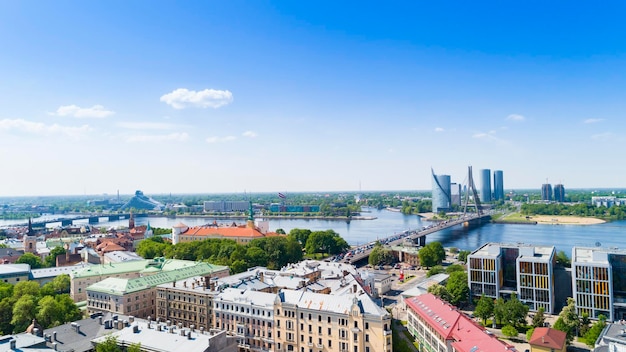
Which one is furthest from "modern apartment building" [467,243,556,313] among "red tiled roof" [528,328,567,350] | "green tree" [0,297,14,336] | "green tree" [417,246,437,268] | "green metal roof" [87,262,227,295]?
"green tree" [0,297,14,336]

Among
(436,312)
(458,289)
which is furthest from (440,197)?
(436,312)

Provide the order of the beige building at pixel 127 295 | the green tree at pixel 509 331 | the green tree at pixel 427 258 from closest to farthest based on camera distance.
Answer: the green tree at pixel 509 331
the beige building at pixel 127 295
the green tree at pixel 427 258

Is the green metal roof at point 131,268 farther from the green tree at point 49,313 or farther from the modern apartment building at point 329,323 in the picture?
the modern apartment building at point 329,323

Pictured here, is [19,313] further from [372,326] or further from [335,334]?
[372,326]

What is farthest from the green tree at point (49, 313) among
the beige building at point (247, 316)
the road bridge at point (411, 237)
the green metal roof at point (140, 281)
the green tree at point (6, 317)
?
the road bridge at point (411, 237)

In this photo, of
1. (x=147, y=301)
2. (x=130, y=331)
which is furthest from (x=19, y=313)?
(x=130, y=331)

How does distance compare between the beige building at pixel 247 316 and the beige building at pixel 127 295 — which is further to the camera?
the beige building at pixel 127 295

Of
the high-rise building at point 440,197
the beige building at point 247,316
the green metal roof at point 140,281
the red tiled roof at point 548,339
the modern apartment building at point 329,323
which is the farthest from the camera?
the high-rise building at point 440,197
